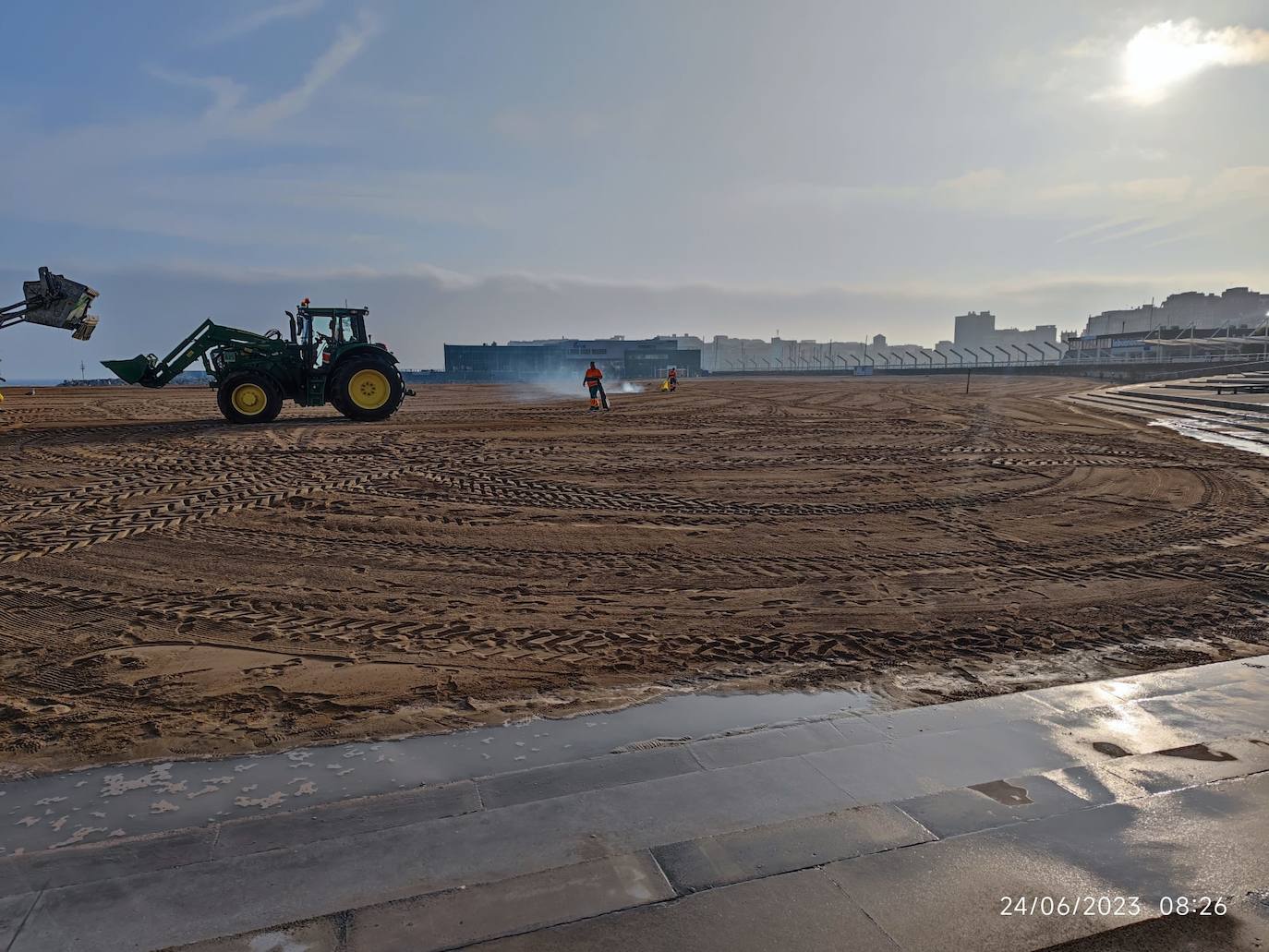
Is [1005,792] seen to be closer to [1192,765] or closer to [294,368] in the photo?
[1192,765]

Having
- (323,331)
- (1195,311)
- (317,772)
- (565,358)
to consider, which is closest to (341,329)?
(323,331)

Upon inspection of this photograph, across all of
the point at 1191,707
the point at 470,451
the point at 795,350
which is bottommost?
the point at 1191,707

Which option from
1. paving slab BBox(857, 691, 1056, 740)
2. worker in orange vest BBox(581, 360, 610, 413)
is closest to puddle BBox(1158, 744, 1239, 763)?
paving slab BBox(857, 691, 1056, 740)

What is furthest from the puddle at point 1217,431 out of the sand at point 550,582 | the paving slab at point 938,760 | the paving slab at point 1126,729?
the paving slab at point 938,760

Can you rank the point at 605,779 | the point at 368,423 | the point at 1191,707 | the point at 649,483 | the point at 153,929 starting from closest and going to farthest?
the point at 153,929, the point at 605,779, the point at 1191,707, the point at 649,483, the point at 368,423

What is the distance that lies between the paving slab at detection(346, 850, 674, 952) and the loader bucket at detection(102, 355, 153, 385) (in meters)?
16.1

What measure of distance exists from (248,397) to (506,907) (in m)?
15.2

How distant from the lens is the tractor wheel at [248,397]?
49.3 ft

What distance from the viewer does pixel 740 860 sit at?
251 cm

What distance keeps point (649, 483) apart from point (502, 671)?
226 inches

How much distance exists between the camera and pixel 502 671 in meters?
4.29

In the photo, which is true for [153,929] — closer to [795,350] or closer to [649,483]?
[649,483]

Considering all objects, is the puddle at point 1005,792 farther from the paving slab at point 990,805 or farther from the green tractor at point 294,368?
the green tractor at point 294,368

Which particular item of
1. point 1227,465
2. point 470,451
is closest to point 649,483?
point 470,451
